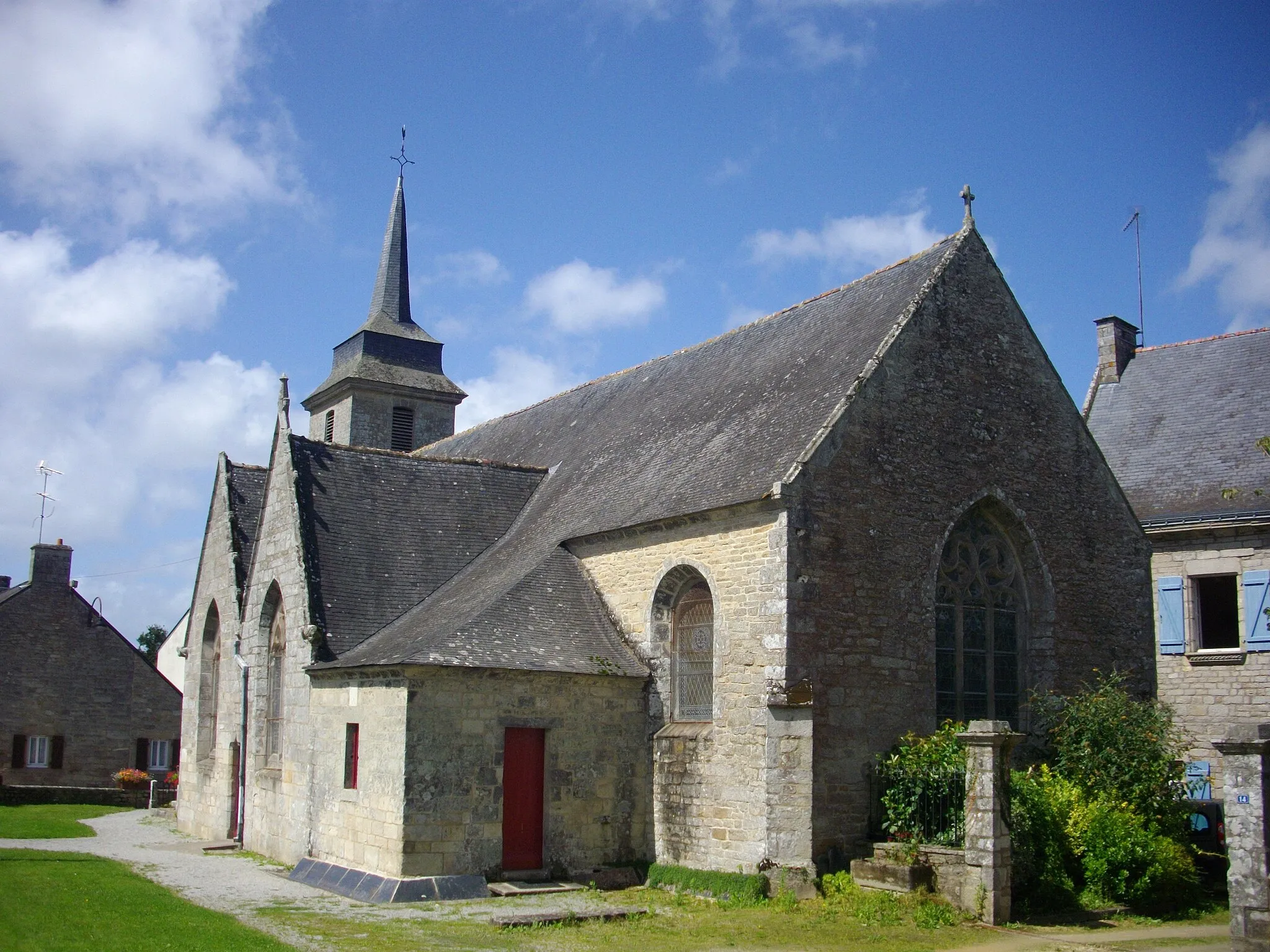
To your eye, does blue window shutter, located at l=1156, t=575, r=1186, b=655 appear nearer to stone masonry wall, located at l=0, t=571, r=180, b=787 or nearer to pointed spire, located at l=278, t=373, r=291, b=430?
pointed spire, located at l=278, t=373, r=291, b=430

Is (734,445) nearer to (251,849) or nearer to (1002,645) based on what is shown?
(1002,645)

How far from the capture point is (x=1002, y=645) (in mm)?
16172

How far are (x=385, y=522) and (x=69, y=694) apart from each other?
17.0 metres

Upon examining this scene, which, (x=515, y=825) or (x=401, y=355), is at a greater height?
(x=401, y=355)

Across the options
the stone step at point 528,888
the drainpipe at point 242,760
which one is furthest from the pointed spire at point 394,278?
the stone step at point 528,888

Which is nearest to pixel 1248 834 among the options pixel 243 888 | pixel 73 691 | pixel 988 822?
pixel 988 822

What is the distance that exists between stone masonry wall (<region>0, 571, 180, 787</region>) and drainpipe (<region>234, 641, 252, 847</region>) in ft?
46.5

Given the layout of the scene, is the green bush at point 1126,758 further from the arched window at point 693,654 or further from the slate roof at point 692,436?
the slate roof at point 692,436

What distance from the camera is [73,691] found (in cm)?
3117

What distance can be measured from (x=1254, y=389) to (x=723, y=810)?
46.9 ft

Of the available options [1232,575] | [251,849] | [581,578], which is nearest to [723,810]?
[581,578]

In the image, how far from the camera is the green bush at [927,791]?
42.8 ft

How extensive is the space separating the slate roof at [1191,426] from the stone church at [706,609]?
14.1 ft

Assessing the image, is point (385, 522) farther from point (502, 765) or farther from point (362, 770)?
point (502, 765)
